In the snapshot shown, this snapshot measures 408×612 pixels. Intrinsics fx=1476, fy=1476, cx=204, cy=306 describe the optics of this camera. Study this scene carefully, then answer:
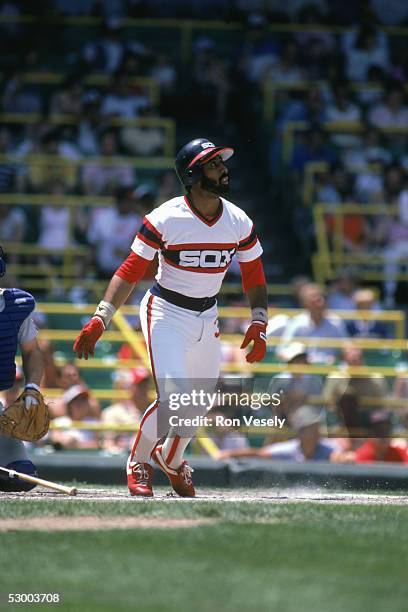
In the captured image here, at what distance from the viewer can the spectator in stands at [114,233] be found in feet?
49.1

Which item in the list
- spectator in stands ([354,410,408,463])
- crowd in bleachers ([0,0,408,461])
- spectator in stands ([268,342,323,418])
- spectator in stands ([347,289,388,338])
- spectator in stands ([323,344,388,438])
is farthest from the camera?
spectator in stands ([347,289,388,338])

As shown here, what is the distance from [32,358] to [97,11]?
39.4ft

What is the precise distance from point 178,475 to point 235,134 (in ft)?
35.2

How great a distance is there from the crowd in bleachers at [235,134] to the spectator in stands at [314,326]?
18mm

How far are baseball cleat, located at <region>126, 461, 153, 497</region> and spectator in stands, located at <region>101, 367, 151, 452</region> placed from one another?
3547 mm

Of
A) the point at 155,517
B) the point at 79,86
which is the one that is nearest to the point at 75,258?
the point at 79,86

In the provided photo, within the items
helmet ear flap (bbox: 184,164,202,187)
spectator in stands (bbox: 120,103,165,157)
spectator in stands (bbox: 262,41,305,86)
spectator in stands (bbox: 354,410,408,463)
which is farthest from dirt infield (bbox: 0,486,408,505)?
spectator in stands (bbox: 262,41,305,86)

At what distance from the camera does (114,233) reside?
15.0 metres

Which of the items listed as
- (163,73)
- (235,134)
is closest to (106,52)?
(163,73)

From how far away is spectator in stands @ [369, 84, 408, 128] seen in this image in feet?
59.7

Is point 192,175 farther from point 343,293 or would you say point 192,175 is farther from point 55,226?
point 55,226

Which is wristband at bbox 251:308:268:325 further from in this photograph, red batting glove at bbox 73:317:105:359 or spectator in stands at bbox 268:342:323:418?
spectator in stands at bbox 268:342:323:418

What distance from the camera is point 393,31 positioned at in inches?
783

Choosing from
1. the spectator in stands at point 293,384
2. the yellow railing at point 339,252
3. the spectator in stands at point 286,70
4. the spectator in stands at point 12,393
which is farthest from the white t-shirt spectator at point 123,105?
the spectator in stands at point 12,393
